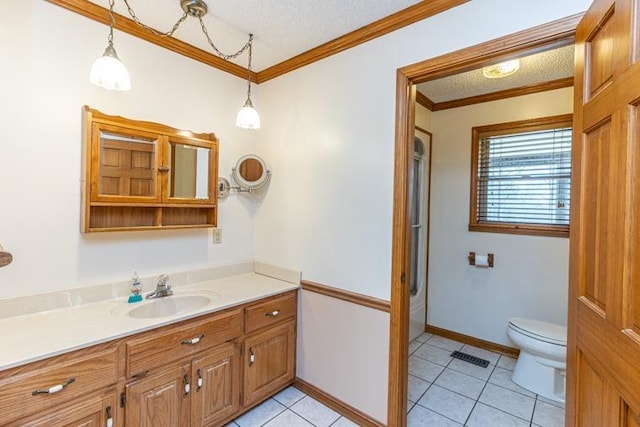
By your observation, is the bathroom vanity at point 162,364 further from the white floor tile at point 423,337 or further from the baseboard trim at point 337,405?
the white floor tile at point 423,337

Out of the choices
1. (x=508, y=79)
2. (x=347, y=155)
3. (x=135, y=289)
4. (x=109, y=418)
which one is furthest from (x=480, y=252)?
(x=109, y=418)

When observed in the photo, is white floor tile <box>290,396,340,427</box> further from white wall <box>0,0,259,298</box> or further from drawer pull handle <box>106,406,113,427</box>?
white wall <box>0,0,259,298</box>

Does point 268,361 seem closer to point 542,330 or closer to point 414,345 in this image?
point 414,345

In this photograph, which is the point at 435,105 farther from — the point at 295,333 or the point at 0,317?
the point at 0,317

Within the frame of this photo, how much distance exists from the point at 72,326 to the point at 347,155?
1.68 meters

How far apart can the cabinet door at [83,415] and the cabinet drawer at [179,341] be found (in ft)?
0.43

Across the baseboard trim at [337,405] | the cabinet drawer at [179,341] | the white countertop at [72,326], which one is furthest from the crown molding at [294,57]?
the baseboard trim at [337,405]

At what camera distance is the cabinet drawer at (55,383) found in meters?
1.11

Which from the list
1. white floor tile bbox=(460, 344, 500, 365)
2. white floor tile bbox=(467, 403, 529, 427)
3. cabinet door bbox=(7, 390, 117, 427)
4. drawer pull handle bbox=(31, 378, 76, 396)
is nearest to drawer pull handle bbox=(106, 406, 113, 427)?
cabinet door bbox=(7, 390, 117, 427)

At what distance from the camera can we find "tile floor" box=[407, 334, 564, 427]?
1.95m

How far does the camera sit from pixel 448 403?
2107 mm

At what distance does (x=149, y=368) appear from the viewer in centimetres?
147

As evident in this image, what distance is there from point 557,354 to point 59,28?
359cm

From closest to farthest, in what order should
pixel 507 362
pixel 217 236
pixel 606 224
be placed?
pixel 606 224
pixel 217 236
pixel 507 362
